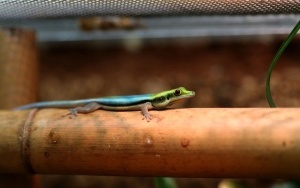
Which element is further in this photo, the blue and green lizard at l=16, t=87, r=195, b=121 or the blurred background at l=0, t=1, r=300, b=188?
the blurred background at l=0, t=1, r=300, b=188

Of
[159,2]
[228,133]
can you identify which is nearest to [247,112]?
[228,133]

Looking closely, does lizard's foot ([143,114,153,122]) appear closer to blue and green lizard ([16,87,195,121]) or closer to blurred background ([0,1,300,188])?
blue and green lizard ([16,87,195,121])

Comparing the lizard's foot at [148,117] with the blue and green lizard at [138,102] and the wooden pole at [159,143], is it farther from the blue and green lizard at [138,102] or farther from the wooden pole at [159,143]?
the blue and green lizard at [138,102]

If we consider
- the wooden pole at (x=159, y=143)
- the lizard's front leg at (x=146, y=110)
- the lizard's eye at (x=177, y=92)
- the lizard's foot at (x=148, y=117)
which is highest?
the lizard's eye at (x=177, y=92)

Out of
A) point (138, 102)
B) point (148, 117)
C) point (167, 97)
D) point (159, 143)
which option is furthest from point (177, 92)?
point (159, 143)

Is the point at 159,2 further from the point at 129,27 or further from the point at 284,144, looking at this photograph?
the point at 129,27

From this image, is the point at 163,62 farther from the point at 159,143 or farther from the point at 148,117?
the point at 159,143

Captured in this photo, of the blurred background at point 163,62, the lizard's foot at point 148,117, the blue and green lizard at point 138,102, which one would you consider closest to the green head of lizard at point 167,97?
the blue and green lizard at point 138,102

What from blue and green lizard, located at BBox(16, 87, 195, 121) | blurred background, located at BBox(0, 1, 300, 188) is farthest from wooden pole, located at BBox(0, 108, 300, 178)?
blurred background, located at BBox(0, 1, 300, 188)
